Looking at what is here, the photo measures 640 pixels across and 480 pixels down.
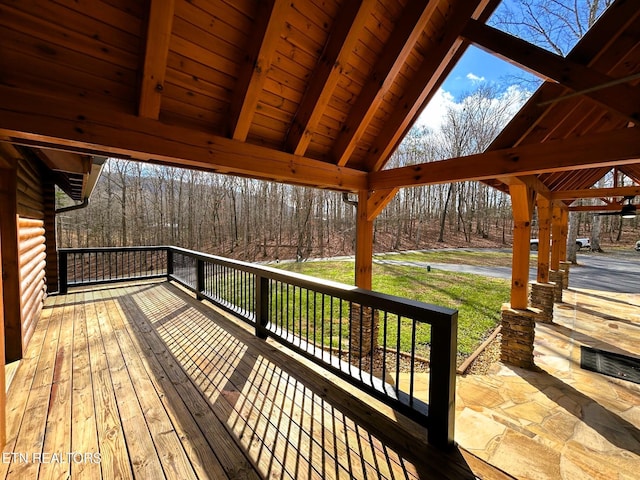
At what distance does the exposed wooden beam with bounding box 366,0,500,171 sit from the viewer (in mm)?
2588

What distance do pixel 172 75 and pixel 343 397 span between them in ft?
9.62

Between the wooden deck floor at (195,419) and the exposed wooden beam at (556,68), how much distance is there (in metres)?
2.92

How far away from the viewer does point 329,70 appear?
2396mm

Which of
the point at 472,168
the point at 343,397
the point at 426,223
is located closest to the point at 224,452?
the point at 343,397

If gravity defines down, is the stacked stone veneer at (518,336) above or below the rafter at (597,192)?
below

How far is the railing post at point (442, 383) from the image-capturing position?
1651 mm

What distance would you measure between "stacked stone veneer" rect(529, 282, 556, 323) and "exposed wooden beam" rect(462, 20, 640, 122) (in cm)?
446

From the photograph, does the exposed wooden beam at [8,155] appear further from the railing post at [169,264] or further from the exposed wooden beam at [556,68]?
the exposed wooden beam at [556,68]

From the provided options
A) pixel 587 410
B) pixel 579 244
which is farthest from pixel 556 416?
pixel 579 244

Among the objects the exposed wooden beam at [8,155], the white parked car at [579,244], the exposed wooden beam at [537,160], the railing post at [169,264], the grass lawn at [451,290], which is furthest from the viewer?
the white parked car at [579,244]

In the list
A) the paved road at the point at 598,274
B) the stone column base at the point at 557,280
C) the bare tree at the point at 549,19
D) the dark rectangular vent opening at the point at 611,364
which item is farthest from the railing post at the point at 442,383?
the paved road at the point at 598,274

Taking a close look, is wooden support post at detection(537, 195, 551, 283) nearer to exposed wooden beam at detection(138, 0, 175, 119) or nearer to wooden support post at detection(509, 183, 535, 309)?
wooden support post at detection(509, 183, 535, 309)

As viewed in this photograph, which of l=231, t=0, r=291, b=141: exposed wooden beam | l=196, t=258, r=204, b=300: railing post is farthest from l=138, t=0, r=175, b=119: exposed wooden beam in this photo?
l=196, t=258, r=204, b=300: railing post

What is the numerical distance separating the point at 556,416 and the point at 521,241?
214 cm
